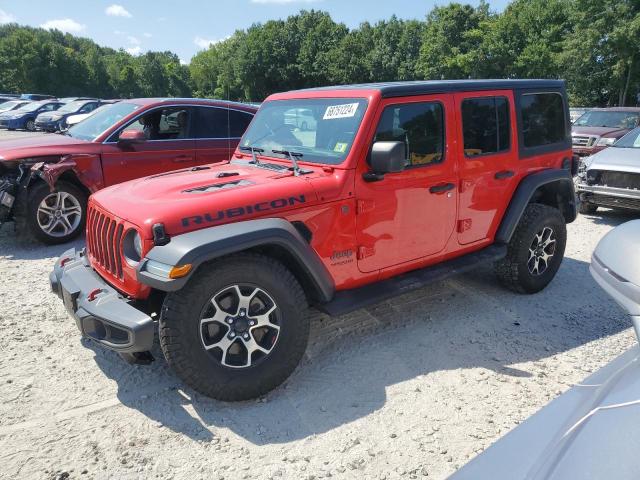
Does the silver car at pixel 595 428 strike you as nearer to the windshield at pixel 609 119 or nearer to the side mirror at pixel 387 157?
the side mirror at pixel 387 157

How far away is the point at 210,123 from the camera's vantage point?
719cm

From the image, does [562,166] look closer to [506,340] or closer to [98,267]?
[506,340]

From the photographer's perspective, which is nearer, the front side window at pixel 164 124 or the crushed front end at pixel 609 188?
the front side window at pixel 164 124

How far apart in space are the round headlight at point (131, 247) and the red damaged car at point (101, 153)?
343 centimetres

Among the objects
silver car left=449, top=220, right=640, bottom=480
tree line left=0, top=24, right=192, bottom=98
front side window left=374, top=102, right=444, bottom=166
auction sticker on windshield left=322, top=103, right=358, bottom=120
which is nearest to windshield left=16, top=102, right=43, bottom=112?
auction sticker on windshield left=322, top=103, right=358, bottom=120

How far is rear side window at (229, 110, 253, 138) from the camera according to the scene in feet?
24.1

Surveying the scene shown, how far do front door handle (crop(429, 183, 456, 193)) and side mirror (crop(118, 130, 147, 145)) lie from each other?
423 centimetres

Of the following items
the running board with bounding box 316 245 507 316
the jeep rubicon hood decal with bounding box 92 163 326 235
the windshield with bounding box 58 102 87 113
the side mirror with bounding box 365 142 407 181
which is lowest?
the running board with bounding box 316 245 507 316

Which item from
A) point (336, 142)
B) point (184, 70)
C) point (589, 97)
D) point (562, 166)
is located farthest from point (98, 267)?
point (184, 70)

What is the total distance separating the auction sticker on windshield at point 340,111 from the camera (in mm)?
3574

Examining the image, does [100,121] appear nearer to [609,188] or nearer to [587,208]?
[609,188]

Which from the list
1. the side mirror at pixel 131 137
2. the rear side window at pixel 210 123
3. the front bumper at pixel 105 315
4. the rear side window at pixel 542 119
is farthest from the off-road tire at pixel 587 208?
the front bumper at pixel 105 315

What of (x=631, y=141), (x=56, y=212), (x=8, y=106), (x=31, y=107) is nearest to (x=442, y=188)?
(x=56, y=212)

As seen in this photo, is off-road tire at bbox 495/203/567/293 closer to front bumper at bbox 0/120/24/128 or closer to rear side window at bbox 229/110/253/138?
rear side window at bbox 229/110/253/138
